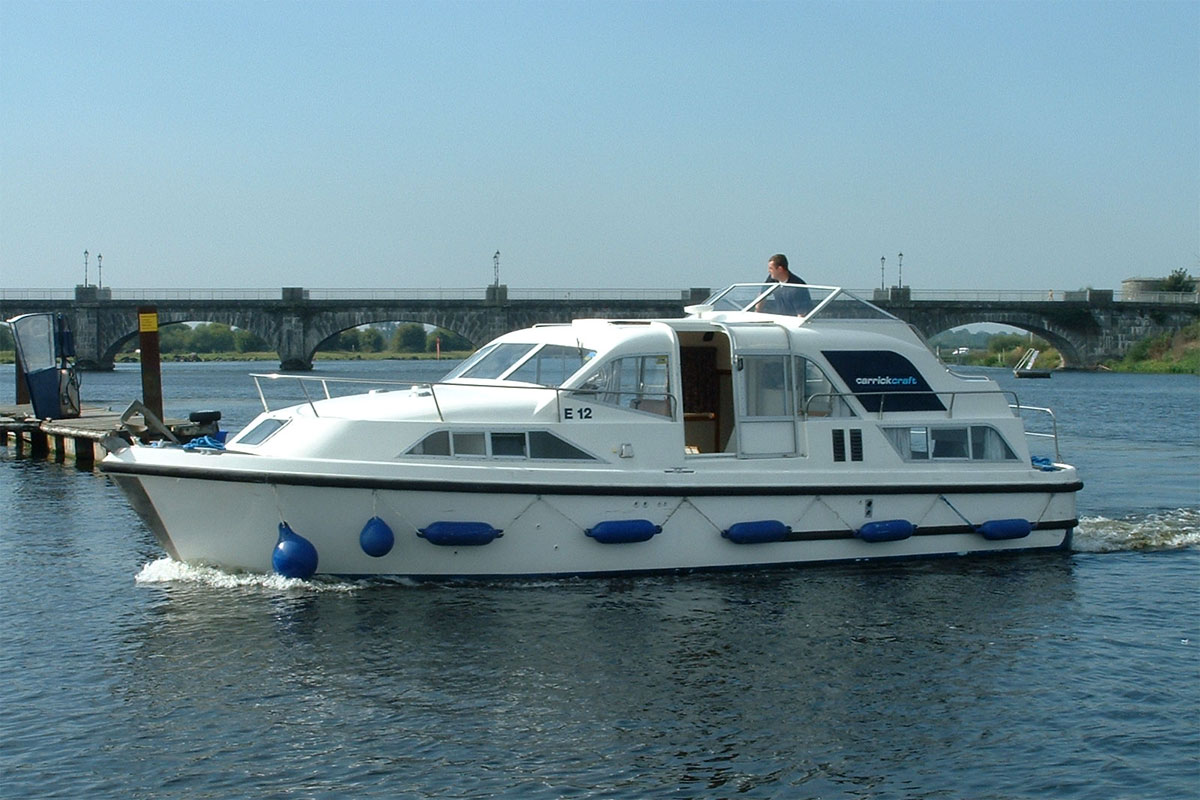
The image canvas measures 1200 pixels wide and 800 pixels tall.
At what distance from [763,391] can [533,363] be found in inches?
109

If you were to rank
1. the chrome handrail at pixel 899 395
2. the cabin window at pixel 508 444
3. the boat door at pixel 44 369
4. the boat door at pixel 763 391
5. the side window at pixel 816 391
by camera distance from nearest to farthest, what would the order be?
the cabin window at pixel 508 444 → the boat door at pixel 763 391 → the chrome handrail at pixel 899 395 → the side window at pixel 816 391 → the boat door at pixel 44 369

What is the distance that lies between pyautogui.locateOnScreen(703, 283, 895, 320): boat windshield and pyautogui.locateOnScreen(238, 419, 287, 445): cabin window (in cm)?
559

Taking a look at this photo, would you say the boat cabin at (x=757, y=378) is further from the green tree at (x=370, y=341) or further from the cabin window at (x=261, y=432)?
the green tree at (x=370, y=341)

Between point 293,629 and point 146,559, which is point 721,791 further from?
point 146,559

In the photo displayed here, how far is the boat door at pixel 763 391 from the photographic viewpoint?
49.7 feet

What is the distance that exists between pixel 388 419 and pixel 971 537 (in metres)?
7.37

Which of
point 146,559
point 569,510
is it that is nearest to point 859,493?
point 569,510

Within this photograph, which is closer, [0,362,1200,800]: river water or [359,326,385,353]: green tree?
[0,362,1200,800]: river water

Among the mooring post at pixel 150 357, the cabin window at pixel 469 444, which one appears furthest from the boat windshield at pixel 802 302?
the mooring post at pixel 150 357

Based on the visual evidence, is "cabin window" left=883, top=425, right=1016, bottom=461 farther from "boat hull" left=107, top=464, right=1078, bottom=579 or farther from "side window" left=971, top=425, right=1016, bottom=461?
"boat hull" left=107, top=464, right=1078, bottom=579

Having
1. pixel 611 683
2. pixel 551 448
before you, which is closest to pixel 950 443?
pixel 551 448

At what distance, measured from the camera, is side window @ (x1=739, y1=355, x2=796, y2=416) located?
15.4 m

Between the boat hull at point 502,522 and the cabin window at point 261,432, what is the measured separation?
101 centimetres

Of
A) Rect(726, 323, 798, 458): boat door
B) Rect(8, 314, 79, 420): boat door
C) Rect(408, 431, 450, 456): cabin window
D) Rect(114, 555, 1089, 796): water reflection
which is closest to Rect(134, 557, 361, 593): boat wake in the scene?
Rect(114, 555, 1089, 796): water reflection
